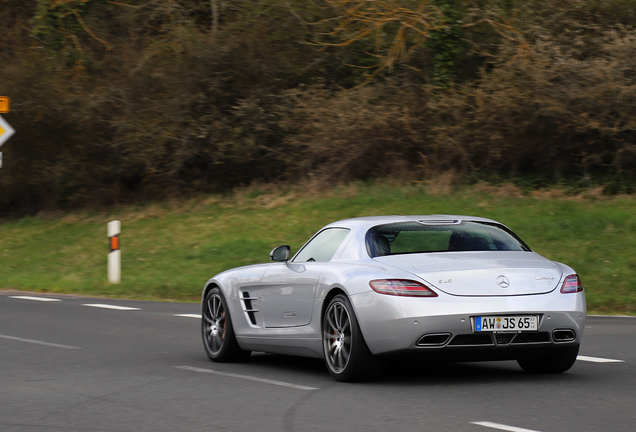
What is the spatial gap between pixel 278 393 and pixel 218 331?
2.39 m

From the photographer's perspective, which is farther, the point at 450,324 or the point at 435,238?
the point at 435,238

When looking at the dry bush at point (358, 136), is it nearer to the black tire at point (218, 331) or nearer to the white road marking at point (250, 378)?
the black tire at point (218, 331)

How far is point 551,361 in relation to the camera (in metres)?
8.17

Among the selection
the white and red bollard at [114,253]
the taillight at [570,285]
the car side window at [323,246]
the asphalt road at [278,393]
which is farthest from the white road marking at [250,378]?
the white and red bollard at [114,253]

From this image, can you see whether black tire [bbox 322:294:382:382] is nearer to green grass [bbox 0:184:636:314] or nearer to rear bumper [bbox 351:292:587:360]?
rear bumper [bbox 351:292:587:360]

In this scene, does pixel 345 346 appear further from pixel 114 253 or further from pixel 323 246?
pixel 114 253

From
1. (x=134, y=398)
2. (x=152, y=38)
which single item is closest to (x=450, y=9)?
(x=152, y=38)

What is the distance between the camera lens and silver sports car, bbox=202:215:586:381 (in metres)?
7.25

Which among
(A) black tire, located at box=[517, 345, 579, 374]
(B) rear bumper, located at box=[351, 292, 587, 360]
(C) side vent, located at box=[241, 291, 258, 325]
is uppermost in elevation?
(B) rear bumper, located at box=[351, 292, 587, 360]

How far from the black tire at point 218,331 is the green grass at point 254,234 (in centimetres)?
652

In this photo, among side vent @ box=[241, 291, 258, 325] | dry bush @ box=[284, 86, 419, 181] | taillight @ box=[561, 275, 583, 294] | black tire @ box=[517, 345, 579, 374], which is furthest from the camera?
→ dry bush @ box=[284, 86, 419, 181]

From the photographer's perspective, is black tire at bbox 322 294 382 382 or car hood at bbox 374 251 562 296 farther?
black tire at bbox 322 294 382 382

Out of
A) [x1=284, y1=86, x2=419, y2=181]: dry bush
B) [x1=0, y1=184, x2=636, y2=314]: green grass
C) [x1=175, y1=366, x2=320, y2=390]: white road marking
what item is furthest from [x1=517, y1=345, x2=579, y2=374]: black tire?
[x1=284, y1=86, x2=419, y2=181]: dry bush

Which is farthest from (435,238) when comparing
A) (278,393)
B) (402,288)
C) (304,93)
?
(304,93)
